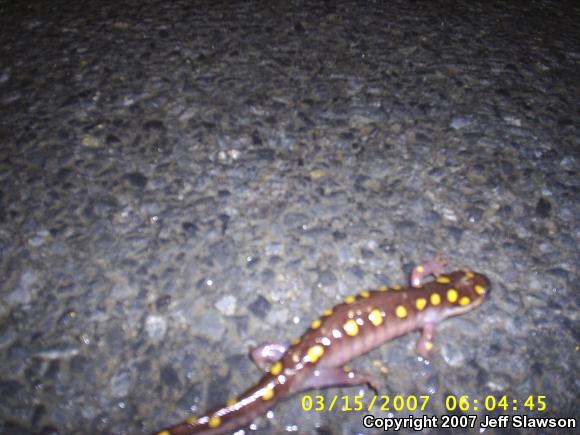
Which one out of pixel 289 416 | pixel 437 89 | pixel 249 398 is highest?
pixel 437 89

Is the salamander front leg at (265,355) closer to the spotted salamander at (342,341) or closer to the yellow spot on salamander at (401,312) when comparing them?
the spotted salamander at (342,341)

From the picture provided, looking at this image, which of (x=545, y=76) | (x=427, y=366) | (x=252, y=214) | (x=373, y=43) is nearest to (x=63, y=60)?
(x=252, y=214)

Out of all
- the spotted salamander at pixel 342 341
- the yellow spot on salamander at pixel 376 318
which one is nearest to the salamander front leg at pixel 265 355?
the spotted salamander at pixel 342 341

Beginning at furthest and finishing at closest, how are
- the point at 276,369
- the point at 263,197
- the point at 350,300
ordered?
the point at 263,197 → the point at 350,300 → the point at 276,369

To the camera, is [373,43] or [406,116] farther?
[373,43]

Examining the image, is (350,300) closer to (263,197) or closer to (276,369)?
(276,369)

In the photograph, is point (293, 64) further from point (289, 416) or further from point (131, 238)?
point (289, 416)

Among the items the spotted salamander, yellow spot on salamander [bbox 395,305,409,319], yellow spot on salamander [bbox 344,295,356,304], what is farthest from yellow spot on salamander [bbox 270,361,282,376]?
yellow spot on salamander [bbox 395,305,409,319]

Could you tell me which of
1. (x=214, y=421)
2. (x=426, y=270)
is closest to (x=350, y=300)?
(x=426, y=270)

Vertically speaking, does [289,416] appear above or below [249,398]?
below
